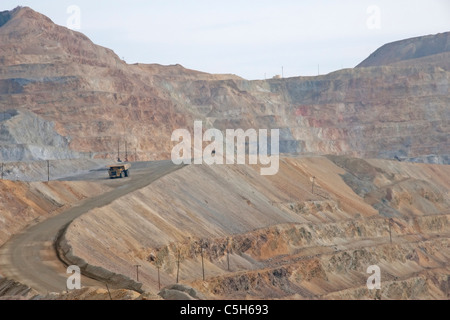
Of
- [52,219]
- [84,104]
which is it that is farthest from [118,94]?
[52,219]

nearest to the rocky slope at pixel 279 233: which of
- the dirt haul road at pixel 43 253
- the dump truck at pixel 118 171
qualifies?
the dirt haul road at pixel 43 253

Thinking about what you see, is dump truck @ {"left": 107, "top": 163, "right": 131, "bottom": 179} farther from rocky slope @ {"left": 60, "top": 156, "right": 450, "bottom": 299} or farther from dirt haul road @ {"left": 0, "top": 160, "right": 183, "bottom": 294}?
dirt haul road @ {"left": 0, "top": 160, "right": 183, "bottom": 294}

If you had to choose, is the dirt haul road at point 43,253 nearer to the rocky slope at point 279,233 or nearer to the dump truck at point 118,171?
the rocky slope at point 279,233

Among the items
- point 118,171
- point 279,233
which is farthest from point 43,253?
point 118,171

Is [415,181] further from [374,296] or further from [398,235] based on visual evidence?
[374,296]

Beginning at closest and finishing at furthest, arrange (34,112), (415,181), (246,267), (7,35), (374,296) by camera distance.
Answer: (246,267) < (374,296) < (415,181) < (34,112) < (7,35)

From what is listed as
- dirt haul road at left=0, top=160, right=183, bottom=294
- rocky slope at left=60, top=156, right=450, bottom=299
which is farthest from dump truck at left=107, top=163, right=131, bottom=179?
dirt haul road at left=0, top=160, right=183, bottom=294
